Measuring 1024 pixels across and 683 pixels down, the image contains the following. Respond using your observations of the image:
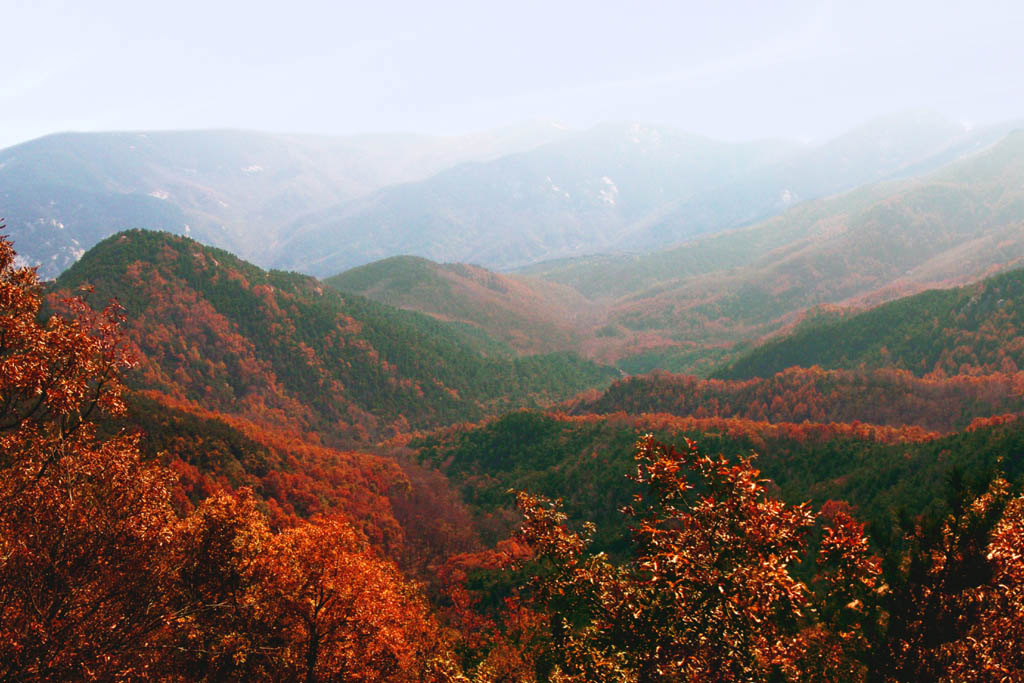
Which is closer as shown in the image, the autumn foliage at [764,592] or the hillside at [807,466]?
the autumn foliage at [764,592]

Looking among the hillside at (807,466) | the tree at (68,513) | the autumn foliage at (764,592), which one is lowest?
the hillside at (807,466)

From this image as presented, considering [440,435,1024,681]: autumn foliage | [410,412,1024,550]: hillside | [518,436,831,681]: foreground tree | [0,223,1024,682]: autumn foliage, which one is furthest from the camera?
[410,412,1024,550]: hillside

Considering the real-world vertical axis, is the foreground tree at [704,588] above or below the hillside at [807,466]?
above

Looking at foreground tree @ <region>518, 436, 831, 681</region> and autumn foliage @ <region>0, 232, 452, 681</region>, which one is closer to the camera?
foreground tree @ <region>518, 436, 831, 681</region>

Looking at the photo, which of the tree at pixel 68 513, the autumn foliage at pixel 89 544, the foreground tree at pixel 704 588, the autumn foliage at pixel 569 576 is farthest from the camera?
→ the autumn foliage at pixel 89 544

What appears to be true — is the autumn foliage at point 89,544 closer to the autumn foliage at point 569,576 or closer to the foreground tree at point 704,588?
the autumn foliage at point 569,576

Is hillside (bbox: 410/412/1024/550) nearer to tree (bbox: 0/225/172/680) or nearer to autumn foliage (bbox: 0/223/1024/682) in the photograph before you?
autumn foliage (bbox: 0/223/1024/682)

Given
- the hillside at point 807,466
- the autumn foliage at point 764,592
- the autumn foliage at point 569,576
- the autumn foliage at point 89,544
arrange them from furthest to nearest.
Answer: the hillside at point 807,466, the autumn foliage at point 89,544, the autumn foliage at point 569,576, the autumn foliage at point 764,592

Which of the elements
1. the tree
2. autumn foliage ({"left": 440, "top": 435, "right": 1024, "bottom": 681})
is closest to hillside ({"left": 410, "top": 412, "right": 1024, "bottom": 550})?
autumn foliage ({"left": 440, "top": 435, "right": 1024, "bottom": 681})

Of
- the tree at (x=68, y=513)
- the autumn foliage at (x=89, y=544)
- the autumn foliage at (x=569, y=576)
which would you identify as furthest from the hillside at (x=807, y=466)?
the tree at (x=68, y=513)

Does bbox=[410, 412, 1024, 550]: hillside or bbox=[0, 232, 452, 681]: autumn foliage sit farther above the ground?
bbox=[0, 232, 452, 681]: autumn foliage

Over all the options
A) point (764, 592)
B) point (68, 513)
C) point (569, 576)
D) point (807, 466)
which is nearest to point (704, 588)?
point (764, 592)

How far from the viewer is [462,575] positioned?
394 ft

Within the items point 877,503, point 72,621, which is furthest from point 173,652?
point 877,503
